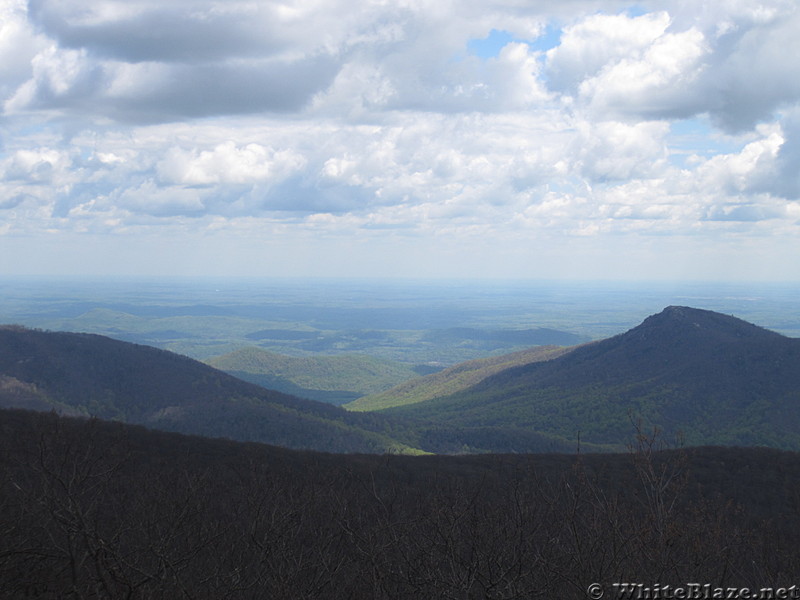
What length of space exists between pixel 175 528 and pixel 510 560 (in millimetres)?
7179

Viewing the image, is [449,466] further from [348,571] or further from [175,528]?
[175,528]

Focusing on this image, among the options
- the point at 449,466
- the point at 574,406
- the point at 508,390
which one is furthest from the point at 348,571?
the point at 508,390

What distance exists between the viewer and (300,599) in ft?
39.7

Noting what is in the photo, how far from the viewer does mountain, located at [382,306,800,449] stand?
125 metres

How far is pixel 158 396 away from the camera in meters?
128
